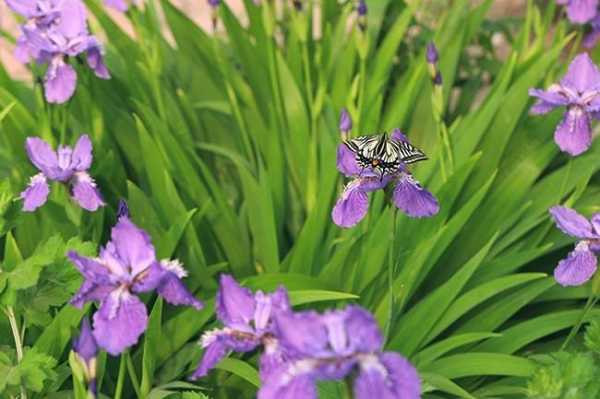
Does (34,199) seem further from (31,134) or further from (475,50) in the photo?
(475,50)

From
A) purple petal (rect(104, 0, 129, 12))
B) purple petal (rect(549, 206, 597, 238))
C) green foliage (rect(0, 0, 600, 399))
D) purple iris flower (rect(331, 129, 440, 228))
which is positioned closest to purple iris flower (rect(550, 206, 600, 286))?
purple petal (rect(549, 206, 597, 238))

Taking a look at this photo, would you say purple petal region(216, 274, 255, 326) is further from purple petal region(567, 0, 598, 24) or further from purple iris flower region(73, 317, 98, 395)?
purple petal region(567, 0, 598, 24)

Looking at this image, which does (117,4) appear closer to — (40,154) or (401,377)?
(40,154)

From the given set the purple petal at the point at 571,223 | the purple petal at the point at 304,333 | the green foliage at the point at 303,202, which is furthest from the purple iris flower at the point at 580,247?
the purple petal at the point at 304,333

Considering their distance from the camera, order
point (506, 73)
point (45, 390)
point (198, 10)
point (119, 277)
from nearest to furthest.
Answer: point (119, 277), point (45, 390), point (506, 73), point (198, 10)

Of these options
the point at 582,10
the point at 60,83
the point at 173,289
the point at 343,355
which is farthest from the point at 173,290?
the point at 582,10

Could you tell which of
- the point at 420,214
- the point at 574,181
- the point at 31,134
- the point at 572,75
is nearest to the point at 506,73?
the point at 574,181
